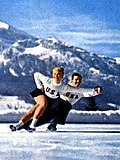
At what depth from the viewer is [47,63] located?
13.1 feet

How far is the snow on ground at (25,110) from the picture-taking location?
3.96 meters

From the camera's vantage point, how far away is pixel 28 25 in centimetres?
407

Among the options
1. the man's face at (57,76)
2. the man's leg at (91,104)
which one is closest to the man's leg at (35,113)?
the man's face at (57,76)

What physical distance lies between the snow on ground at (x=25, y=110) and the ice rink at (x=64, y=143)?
0.06 m

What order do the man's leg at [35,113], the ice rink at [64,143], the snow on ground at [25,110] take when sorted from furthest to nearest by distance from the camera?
the snow on ground at [25,110] < the man's leg at [35,113] < the ice rink at [64,143]

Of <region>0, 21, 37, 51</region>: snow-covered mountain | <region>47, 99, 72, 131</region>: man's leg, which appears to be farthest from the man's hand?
<region>0, 21, 37, 51</region>: snow-covered mountain

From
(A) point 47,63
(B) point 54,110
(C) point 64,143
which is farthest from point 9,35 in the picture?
(C) point 64,143

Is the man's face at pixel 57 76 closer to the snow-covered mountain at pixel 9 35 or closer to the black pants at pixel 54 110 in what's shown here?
the black pants at pixel 54 110

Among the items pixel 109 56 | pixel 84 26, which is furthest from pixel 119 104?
pixel 84 26

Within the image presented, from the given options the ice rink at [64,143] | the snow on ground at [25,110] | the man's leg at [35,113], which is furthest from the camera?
the snow on ground at [25,110]

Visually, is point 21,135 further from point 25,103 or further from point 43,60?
point 43,60

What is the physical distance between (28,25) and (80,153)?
1.68 m

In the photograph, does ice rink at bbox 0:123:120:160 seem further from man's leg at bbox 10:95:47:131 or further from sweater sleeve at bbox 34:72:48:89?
sweater sleeve at bbox 34:72:48:89

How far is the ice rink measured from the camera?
103 inches
